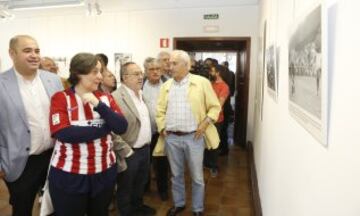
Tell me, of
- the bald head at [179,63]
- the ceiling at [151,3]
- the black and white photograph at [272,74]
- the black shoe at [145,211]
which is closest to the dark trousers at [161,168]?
the black shoe at [145,211]

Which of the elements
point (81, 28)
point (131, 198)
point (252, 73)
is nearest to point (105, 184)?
point (131, 198)

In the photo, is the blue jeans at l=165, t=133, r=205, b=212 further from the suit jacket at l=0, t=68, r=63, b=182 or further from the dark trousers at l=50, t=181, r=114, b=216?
the suit jacket at l=0, t=68, r=63, b=182

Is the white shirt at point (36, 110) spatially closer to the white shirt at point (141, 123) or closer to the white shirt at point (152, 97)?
the white shirt at point (141, 123)

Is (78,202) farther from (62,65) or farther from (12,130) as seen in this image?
(62,65)

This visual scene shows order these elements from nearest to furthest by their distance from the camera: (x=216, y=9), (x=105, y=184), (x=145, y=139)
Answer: (x=105, y=184) < (x=145, y=139) < (x=216, y=9)

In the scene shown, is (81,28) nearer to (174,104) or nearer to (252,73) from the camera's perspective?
(252,73)

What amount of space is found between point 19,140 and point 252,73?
13.9 ft

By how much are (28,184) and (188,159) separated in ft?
4.27

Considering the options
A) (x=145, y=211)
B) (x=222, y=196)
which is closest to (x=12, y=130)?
(x=145, y=211)

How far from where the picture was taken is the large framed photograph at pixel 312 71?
0.73 m

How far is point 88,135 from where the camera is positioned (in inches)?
67.2

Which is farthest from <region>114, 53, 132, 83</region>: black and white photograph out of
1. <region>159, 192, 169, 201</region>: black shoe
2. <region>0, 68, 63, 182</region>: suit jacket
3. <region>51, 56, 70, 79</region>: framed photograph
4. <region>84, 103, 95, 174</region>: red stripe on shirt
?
<region>84, 103, 95, 174</region>: red stripe on shirt

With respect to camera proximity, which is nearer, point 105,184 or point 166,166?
point 105,184

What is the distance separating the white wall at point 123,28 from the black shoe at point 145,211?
299 centimetres
